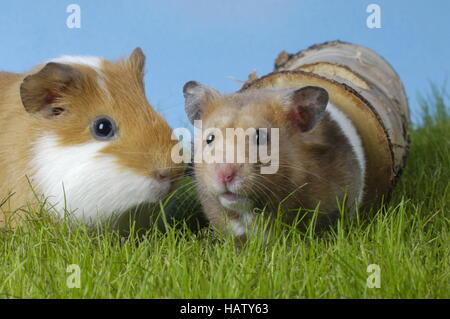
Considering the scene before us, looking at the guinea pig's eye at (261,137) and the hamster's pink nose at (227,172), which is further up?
the guinea pig's eye at (261,137)

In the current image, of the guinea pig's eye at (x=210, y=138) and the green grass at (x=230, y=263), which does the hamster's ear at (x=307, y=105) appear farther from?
the green grass at (x=230, y=263)

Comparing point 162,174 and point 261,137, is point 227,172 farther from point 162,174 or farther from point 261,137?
point 162,174

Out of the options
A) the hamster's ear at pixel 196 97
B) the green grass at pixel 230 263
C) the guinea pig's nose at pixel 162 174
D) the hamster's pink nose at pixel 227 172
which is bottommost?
the green grass at pixel 230 263

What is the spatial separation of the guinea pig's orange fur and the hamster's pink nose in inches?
1.6

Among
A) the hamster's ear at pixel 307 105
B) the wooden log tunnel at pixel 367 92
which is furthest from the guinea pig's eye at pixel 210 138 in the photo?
the wooden log tunnel at pixel 367 92

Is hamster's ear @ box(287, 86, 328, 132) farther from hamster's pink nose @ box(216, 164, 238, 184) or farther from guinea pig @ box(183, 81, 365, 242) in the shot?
hamster's pink nose @ box(216, 164, 238, 184)

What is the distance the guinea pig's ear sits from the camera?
3969 millimetres

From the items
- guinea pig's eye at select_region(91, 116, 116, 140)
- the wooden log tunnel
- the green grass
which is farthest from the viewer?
the wooden log tunnel

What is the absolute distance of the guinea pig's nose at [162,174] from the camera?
150 inches

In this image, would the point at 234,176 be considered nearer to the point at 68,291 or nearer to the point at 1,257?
the point at 68,291

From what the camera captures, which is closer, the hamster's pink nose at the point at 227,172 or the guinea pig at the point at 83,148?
the hamster's pink nose at the point at 227,172

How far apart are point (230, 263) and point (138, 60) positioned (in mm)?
1738

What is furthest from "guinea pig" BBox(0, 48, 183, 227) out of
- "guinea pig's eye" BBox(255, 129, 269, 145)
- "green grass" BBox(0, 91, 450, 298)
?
"guinea pig's eye" BBox(255, 129, 269, 145)
